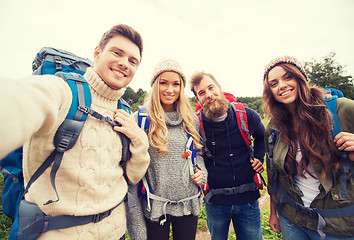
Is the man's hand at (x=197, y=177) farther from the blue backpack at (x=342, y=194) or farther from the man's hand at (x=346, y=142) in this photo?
the man's hand at (x=346, y=142)

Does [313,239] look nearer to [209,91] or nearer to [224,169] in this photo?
[224,169]

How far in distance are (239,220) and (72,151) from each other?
2569 mm

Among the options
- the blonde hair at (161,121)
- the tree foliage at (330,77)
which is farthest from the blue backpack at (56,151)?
the tree foliage at (330,77)

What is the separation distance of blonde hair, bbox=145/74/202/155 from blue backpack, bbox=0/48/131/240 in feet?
1.55

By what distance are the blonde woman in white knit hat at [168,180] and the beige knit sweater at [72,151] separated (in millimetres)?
399

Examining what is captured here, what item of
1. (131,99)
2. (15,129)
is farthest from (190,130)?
(131,99)

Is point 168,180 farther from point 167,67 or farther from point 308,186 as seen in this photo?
point 308,186

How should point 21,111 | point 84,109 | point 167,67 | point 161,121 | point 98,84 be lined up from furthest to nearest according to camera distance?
1. point 167,67
2. point 161,121
3. point 98,84
4. point 84,109
5. point 21,111

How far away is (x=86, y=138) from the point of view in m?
1.24

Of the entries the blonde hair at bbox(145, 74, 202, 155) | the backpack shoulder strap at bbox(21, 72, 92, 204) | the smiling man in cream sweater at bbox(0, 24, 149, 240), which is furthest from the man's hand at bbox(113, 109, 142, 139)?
the blonde hair at bbox(145, 74, 202, 155)

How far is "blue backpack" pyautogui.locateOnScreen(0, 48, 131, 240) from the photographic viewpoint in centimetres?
107

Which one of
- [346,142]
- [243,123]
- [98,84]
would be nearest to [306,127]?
[346,142]

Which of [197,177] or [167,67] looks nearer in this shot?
[197,177]

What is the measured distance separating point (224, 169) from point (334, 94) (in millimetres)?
1729
